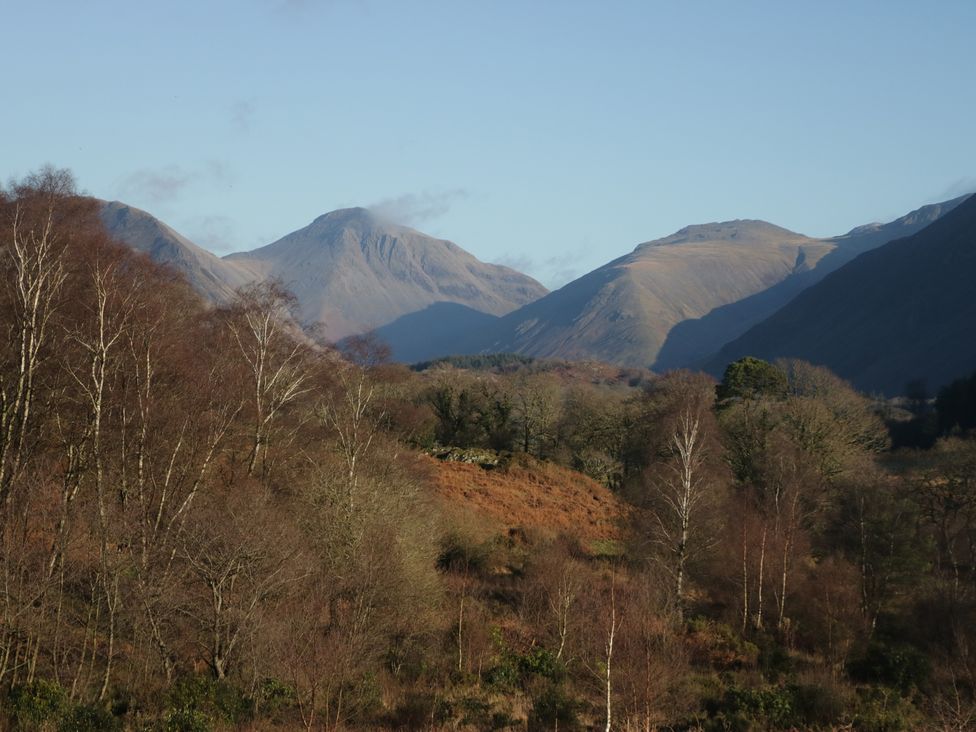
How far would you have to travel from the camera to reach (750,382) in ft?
225

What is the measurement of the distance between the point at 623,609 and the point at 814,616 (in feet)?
40.0

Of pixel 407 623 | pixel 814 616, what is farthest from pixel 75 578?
pixel 814 616

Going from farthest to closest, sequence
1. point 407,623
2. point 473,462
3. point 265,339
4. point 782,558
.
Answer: point 473,462 → point 782,558 → point 265,339 → point 407,623

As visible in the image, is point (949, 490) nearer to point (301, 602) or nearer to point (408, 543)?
point (408, 543)

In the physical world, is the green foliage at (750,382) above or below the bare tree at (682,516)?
above

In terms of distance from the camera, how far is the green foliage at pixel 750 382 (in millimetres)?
68562

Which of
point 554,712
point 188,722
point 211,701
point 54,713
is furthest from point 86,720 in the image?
point 554,712

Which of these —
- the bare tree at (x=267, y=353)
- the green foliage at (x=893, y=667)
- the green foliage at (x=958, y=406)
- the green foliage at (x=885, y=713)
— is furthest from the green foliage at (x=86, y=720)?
the green foliage at (x=958, y=406)

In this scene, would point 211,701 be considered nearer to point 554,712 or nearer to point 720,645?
point 554,712

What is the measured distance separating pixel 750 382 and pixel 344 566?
48.2 meters

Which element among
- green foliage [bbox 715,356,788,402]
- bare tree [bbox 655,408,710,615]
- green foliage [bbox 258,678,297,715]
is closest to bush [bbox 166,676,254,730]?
green foliage [bbox 258,678,297,715]

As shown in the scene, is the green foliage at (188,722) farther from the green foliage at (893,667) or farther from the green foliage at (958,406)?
the green foliage at (958,406)

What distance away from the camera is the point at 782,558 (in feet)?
125

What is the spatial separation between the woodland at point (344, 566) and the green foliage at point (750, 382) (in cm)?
1678
